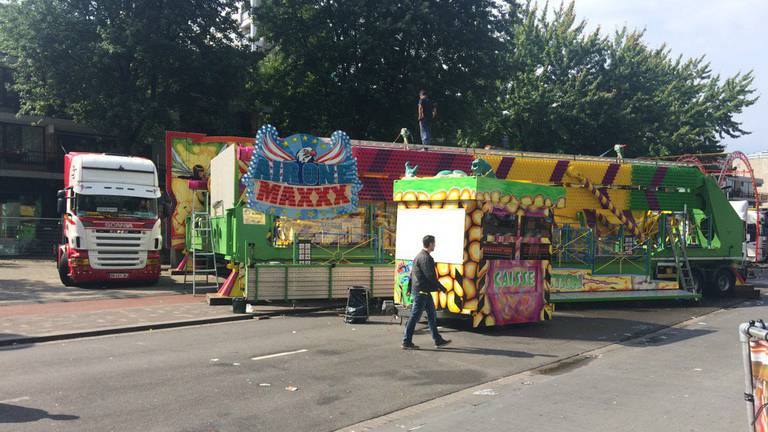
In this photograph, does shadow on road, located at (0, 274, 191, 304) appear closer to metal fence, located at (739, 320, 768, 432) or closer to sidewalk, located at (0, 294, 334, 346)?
sidewalk, located at (0, 294, 334, 346)

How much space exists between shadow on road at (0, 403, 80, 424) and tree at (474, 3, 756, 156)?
96.2 feet

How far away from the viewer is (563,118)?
34.1m

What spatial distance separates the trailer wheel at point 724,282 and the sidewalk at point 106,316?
471 inches

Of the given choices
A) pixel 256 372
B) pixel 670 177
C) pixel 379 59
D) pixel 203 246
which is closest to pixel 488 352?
pixel 256 372

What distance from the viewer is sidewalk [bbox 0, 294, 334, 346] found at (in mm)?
10539

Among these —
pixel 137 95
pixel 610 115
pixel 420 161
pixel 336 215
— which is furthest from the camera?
pixel 610 115

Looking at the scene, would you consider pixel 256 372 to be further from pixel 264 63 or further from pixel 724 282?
pixel 264 63

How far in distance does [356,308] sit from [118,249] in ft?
29.0

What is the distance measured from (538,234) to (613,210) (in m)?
6.55

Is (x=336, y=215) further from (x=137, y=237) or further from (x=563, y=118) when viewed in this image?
(x=563, y=118)

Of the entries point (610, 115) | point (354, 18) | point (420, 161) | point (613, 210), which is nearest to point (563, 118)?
point (610, 115)

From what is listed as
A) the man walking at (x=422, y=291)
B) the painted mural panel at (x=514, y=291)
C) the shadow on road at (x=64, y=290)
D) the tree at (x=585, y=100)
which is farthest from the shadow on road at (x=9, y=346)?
the tree at (x=585, y=100)

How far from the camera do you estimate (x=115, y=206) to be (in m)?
17.5

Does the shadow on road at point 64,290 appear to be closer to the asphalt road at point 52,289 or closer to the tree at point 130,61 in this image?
the asphalt road at point 52,289
